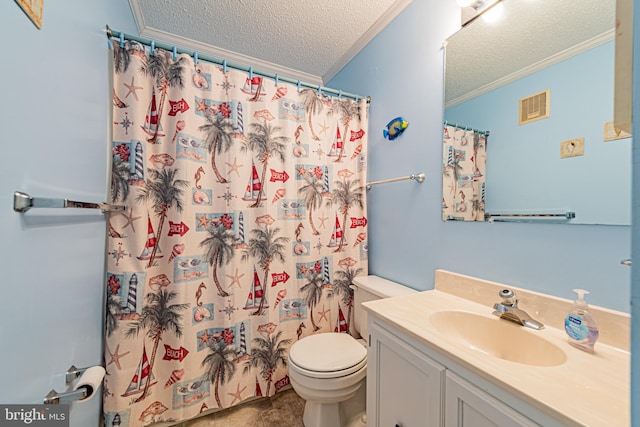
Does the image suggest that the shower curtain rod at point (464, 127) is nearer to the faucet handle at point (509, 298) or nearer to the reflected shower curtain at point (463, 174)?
the reflected shower curtain at point (463, 174)

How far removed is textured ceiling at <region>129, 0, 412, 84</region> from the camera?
144 centimetres

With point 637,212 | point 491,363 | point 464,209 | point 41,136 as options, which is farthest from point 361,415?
point 41,136

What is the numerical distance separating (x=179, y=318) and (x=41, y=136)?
3.29 ft

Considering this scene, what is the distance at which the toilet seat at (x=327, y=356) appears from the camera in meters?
1.15

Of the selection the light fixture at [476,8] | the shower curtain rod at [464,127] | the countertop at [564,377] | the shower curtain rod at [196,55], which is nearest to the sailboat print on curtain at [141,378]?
the countertop at [564,377]

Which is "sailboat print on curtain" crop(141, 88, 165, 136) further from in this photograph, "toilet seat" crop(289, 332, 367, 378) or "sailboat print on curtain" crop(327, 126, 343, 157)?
"toilet seat" crop(289, 332, 367, 378)

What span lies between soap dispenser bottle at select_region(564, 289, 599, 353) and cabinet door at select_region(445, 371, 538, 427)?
370mm

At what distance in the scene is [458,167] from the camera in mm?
1158

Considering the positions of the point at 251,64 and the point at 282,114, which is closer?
the point at 282,114

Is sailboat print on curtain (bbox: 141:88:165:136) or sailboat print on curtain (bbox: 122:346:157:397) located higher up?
sailboat print on curtain (bbox: 141:88:165:136)

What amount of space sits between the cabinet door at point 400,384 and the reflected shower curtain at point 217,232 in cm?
72

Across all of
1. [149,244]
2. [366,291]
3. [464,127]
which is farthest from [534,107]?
[149,244]

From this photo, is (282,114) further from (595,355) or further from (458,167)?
(595,355)

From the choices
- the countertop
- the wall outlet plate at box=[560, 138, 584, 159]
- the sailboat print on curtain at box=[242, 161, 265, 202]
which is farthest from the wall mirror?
the sailboat print on curtain at box=[242, 161, 265, 202]
